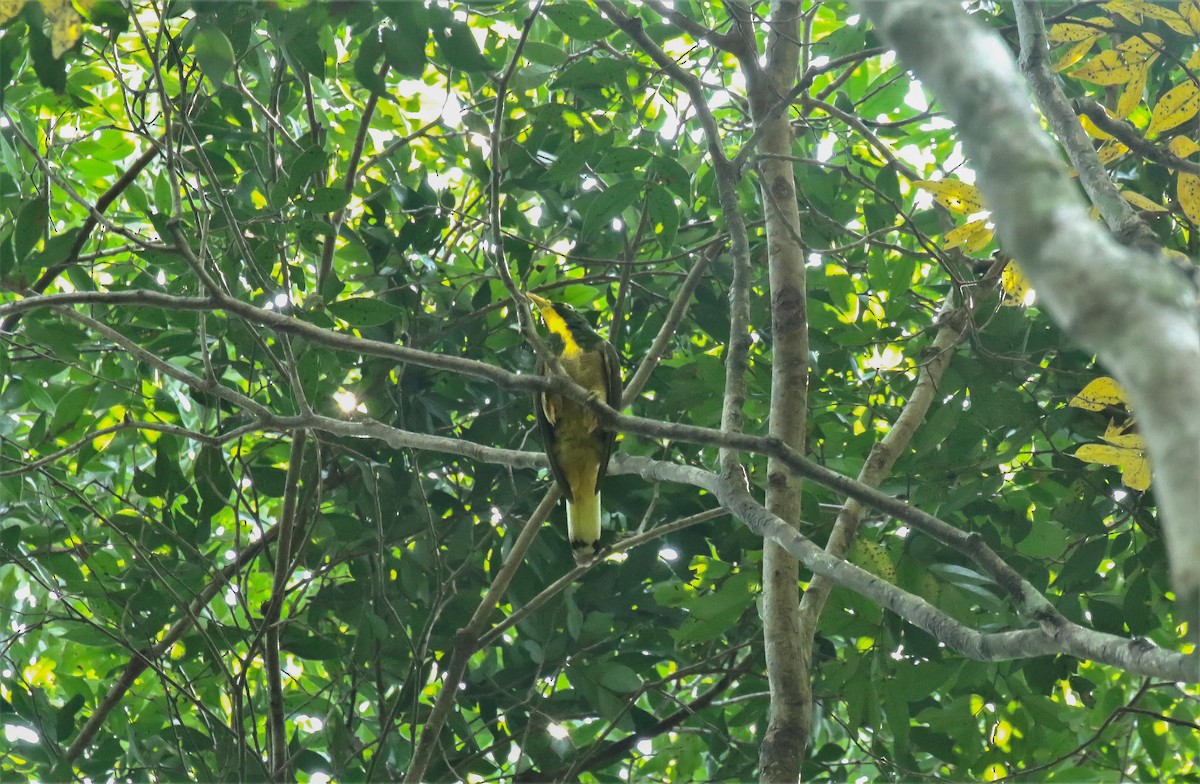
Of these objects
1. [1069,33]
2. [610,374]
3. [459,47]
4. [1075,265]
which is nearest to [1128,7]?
[1069,33]

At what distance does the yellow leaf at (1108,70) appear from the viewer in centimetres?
205

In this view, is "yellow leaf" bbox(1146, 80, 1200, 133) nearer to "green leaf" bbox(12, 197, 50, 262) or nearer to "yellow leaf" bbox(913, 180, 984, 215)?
"yellow leaf" bbox(913, 180, 984, 215)

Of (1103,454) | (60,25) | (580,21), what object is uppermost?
(580,21)

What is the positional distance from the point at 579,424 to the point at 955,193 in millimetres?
1860

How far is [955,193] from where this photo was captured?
6.61ft

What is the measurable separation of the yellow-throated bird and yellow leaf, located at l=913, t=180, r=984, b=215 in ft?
4.98

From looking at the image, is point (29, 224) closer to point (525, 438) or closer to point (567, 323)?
point (525, 438)

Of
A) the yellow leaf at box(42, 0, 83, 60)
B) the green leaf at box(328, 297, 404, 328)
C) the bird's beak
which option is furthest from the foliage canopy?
the yellow leaf at box(42, 0, 83, 60)

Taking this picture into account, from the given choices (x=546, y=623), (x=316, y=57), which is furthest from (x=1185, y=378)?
(x=546, y=623)

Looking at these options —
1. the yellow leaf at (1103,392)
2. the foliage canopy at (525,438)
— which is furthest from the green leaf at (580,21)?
the yellow leaf at (1103,392)

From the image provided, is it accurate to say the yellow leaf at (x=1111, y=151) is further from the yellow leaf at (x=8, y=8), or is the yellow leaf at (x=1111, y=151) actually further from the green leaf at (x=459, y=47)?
the yellow leaf at (x=8, y=8)

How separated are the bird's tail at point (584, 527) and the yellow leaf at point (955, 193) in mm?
1675

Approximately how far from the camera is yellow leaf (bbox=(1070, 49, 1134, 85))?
2049 mm

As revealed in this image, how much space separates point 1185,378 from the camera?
22.3 inches
